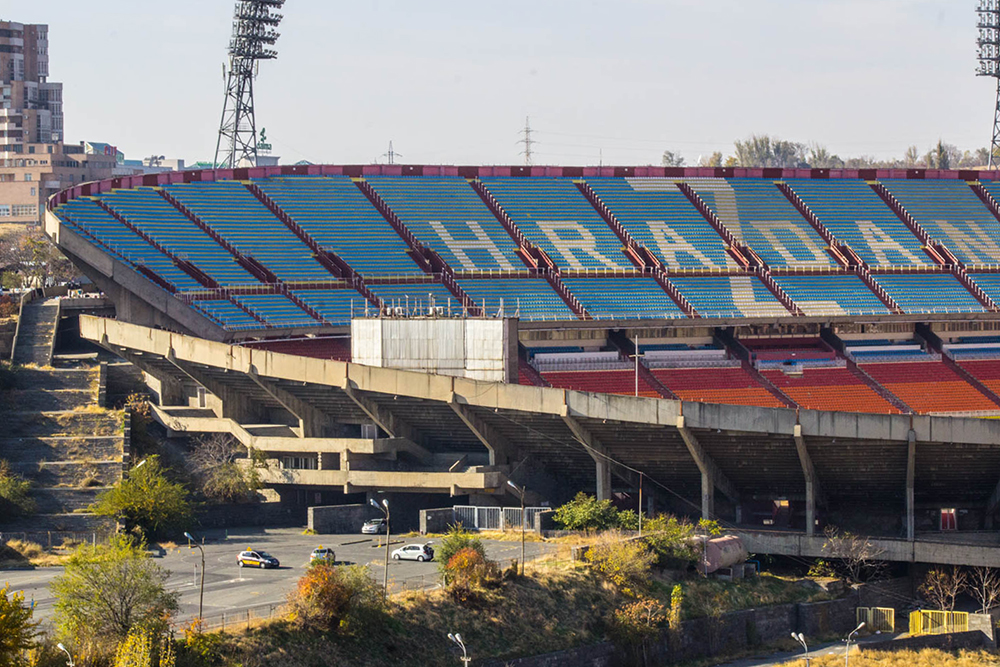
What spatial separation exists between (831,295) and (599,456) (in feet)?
108

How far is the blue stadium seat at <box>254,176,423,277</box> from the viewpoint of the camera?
85.3 meters

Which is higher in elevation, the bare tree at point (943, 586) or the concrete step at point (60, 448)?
the concrete step at point (60, 448)

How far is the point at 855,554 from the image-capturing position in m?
57.0

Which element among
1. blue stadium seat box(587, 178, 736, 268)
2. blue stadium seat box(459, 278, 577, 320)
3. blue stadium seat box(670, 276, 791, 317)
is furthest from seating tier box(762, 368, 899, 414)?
blue stadium seat box(459, 278, 577, 320)

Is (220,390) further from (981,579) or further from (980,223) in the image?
(980,223)

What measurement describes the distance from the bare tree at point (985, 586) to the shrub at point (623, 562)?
41.6 feet

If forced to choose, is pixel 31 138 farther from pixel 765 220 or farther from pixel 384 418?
pixel 384 418

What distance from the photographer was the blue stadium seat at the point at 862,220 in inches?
3711

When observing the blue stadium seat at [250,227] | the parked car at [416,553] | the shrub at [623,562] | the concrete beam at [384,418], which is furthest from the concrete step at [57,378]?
the shrub at [623,562]

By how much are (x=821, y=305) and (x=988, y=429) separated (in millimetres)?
32486

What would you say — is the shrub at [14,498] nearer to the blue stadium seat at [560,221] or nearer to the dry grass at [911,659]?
the dry grass at [911,659]

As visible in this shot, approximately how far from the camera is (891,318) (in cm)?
8675

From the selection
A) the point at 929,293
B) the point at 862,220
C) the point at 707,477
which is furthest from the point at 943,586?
the point at 862,220

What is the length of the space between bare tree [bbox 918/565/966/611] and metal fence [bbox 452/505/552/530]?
15840 millimetres
